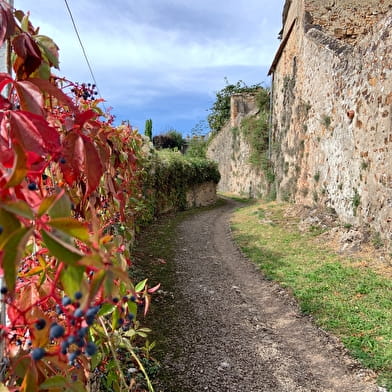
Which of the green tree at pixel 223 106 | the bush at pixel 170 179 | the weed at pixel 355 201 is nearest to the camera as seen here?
the weed at pixel 355 201

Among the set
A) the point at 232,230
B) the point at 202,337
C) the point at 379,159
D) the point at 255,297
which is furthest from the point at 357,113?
the point at 202,337

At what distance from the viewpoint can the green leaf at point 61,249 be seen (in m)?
0.57

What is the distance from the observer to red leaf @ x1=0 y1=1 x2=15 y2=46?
0.88 meters

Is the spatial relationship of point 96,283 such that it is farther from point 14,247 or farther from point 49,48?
point 49,48

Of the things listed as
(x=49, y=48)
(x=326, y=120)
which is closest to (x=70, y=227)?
(x=49, y=48)

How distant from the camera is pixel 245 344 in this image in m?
3.33

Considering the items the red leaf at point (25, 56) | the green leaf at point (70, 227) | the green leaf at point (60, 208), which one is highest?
the red leaf at point (25, 56)

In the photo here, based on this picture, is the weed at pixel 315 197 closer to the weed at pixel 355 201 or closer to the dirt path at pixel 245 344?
the weed at pixel 355 201

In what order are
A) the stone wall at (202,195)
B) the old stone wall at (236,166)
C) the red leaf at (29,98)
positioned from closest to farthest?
1. the red leaf at (29,98)
2. the stone wall at (202,195)
3. the old stone wall at (236,166)

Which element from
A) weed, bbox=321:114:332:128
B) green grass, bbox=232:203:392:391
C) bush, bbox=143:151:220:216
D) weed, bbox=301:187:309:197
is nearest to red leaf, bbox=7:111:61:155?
green grass, bbox=232:203:392:391

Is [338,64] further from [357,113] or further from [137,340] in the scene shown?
[137,340]

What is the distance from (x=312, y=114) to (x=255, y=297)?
669 cm

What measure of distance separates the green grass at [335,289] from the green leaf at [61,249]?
291 cm

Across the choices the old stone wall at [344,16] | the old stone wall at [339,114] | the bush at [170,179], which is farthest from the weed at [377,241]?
the old stone wall at [344,16]
